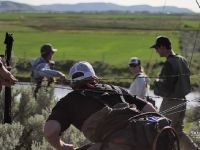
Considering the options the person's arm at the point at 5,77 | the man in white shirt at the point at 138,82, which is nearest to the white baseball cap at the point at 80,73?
the person's arm at the point at 5,77

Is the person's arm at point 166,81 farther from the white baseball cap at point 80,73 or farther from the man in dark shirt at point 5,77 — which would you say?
the white baseball cap at point 80,73

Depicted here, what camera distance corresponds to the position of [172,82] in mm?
6969

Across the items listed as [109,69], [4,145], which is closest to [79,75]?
[4,145]

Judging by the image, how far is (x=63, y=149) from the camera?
4184mm

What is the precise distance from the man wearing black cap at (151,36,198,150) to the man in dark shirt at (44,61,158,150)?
2795 millimetres

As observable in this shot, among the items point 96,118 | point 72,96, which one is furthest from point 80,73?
point 96,118

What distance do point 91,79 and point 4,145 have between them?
2380 millimetres

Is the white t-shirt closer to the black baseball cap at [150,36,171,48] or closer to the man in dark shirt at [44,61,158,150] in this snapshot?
the black baseball cap at [150,36,171,48]

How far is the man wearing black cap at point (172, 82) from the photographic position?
692 cm

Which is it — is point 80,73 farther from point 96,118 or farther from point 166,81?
point 166,81

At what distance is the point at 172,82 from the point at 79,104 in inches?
123

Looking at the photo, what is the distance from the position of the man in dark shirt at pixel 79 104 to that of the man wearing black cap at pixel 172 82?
9.17ft

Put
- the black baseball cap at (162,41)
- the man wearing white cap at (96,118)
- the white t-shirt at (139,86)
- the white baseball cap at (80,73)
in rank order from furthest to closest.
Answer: the white t-shirt at (139,86) < the black baseball cap at (162,41) < the white baseball cap at (80,73) < the man wearing white cap at (96,118)

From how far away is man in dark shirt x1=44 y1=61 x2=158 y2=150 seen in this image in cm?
402
